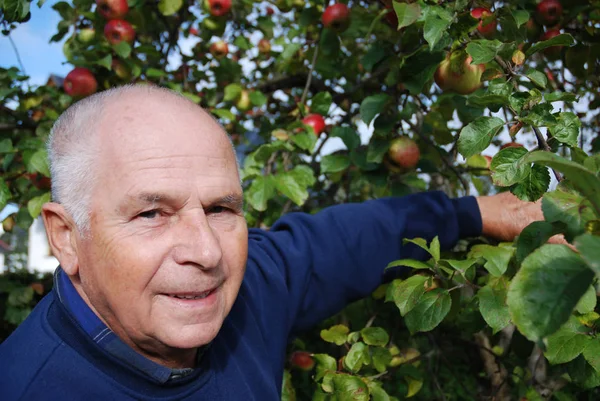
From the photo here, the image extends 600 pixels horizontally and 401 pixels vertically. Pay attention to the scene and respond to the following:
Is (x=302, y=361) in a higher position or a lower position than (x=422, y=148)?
lower

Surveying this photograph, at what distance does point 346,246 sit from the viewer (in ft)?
4.99

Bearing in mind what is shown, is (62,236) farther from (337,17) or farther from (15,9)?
(337,17)

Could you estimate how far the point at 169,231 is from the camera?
1.05 metres

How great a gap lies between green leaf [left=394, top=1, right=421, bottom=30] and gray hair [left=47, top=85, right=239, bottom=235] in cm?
49

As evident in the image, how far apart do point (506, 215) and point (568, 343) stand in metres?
0.57

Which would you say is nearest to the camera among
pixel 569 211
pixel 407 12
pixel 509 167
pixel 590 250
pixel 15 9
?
pixel 590 250

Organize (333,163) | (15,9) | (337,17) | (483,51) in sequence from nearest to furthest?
(483,51) < (15,9) < (333,163) < (337,17)

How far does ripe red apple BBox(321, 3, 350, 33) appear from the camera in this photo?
1911 mm

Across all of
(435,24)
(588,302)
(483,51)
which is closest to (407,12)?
(435,24)

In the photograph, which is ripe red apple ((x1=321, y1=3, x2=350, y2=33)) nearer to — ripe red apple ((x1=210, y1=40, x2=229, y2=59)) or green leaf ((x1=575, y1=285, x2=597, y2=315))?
ripe red apple ((x1=210, y1=40, x2=229, y2=59))

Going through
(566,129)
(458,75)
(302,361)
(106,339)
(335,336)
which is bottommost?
(302,361)

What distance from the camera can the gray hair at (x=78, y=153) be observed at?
1072 mm

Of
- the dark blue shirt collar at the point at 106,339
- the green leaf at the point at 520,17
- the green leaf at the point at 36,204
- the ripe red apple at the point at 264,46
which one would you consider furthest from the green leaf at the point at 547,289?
the ripe red apple at the point at 264,46

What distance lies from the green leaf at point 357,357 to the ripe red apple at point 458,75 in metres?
0.73
